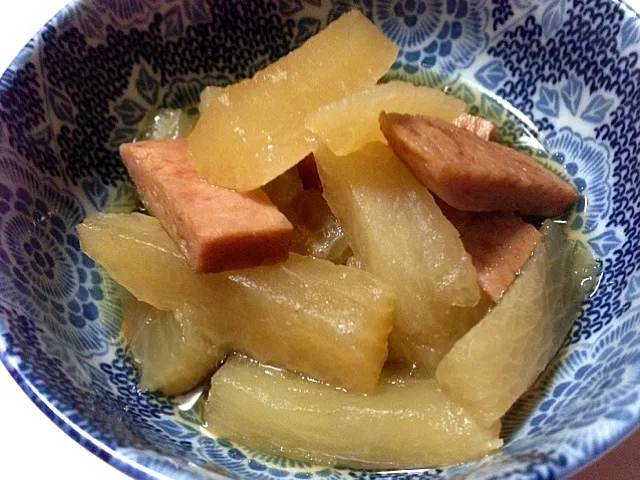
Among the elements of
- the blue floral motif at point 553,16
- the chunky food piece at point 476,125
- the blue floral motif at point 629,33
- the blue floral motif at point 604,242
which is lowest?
the blue floral motif at point 604,242

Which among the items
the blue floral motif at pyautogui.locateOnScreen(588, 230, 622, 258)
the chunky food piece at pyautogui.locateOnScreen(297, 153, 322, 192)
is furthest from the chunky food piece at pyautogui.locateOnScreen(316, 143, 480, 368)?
the blue floral motif at pyautogui.locateOnScreen(588, 230, 622, 258)

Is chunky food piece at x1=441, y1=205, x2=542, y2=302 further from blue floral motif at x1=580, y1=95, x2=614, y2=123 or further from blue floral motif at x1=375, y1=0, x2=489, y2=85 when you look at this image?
blue floral motif at x1=375, y1=0, x2=489, y2=85

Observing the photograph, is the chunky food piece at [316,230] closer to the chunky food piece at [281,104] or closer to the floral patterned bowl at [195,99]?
the chunky food piece at [281,104]

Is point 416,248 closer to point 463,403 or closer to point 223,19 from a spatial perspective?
point 463,403

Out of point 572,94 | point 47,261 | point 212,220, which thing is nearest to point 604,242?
point 572,94

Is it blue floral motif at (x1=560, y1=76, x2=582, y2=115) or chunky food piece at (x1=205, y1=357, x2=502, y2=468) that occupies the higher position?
blue floral motif at (x1=560, y1=76, x2=582, y2=115)

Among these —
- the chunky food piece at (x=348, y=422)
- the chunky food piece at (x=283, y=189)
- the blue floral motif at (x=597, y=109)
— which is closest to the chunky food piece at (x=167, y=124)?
the chunky food piece at (x=283, y=189)

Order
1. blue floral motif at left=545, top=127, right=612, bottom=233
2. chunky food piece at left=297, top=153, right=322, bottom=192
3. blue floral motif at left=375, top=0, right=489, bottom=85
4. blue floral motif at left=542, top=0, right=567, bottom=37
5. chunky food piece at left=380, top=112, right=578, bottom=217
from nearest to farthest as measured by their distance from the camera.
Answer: chunky food piece at left=380, top=112, right=578, bottom=217 → chunky food piece at left=297, top=153, right=322, bottom=192 → blue floral motif at left=545, top=127, right=612, bottom=233 → blue floral motif at left=542, top=0, right=567, bottom=37 → blue floral motif at left=375, top=0, right=489, bottom=85
